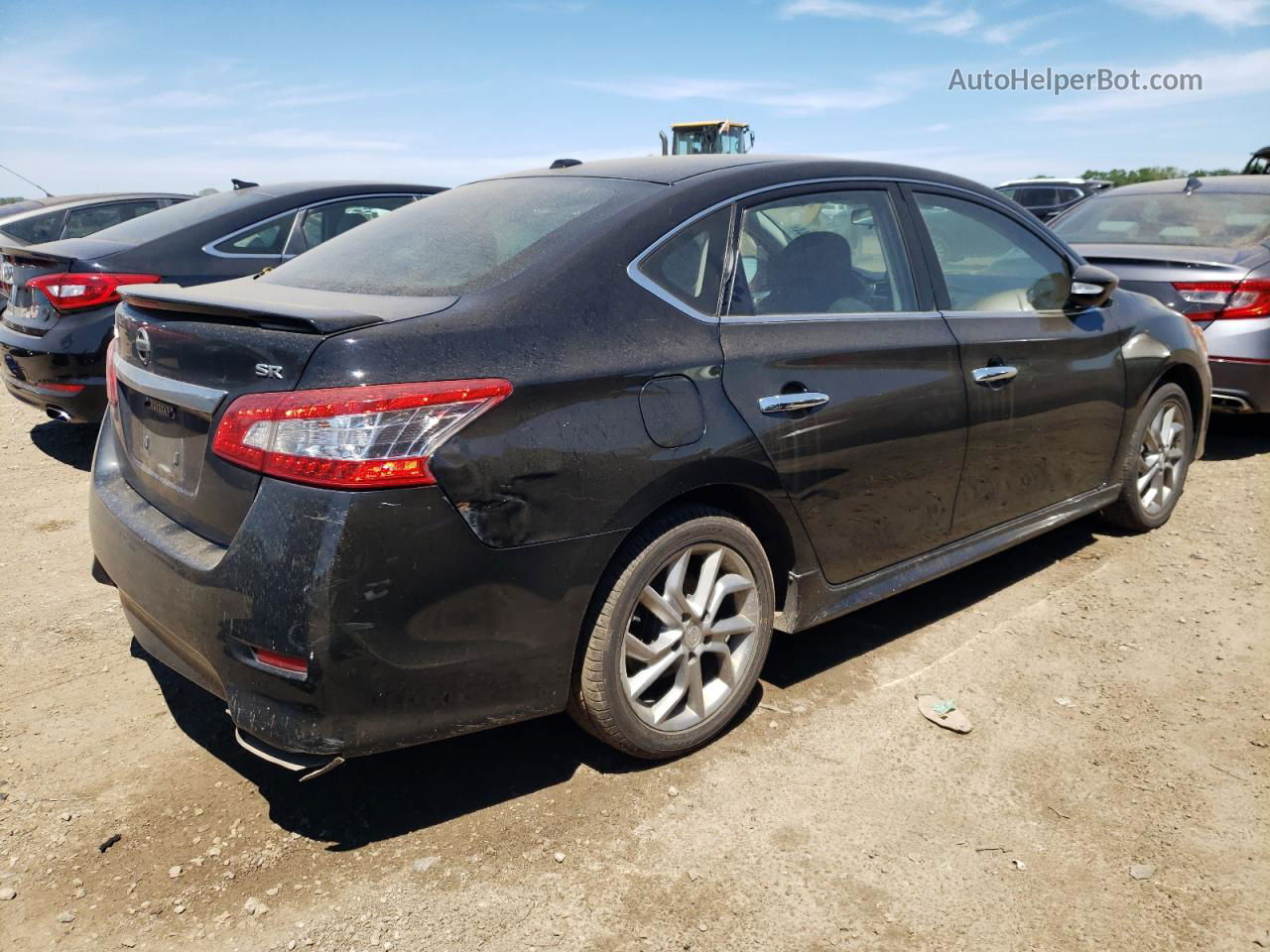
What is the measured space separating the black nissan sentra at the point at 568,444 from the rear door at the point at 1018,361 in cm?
2

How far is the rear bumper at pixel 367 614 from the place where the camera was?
2.23m

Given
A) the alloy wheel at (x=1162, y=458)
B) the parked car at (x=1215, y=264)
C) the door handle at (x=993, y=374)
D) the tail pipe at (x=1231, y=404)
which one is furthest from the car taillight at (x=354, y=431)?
the tail pipe at (x=1231, y=404)

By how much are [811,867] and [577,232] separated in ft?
5.89

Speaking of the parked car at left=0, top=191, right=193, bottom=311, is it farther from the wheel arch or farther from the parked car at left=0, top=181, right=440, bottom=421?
the wheel arch

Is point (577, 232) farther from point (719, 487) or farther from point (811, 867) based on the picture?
point (811, 867)

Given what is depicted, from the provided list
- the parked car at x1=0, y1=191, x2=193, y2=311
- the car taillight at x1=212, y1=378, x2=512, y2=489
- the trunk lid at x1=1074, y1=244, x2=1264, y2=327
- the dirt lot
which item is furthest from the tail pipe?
the parked car at x1=0, y1=191, x2=193, y2=311

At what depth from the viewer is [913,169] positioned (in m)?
3.70

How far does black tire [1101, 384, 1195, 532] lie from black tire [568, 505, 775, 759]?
244 cm

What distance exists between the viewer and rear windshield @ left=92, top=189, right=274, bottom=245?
19.5 ft

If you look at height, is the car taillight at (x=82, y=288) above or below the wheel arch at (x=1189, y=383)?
above

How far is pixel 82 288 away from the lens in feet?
18.4

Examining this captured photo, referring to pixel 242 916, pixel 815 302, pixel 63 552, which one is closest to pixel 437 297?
pixel 815 302

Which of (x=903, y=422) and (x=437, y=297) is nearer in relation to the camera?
(x=437, y=297)

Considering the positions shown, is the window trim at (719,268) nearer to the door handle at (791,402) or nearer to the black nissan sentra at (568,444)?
the black nissan sentra at (568,444)
